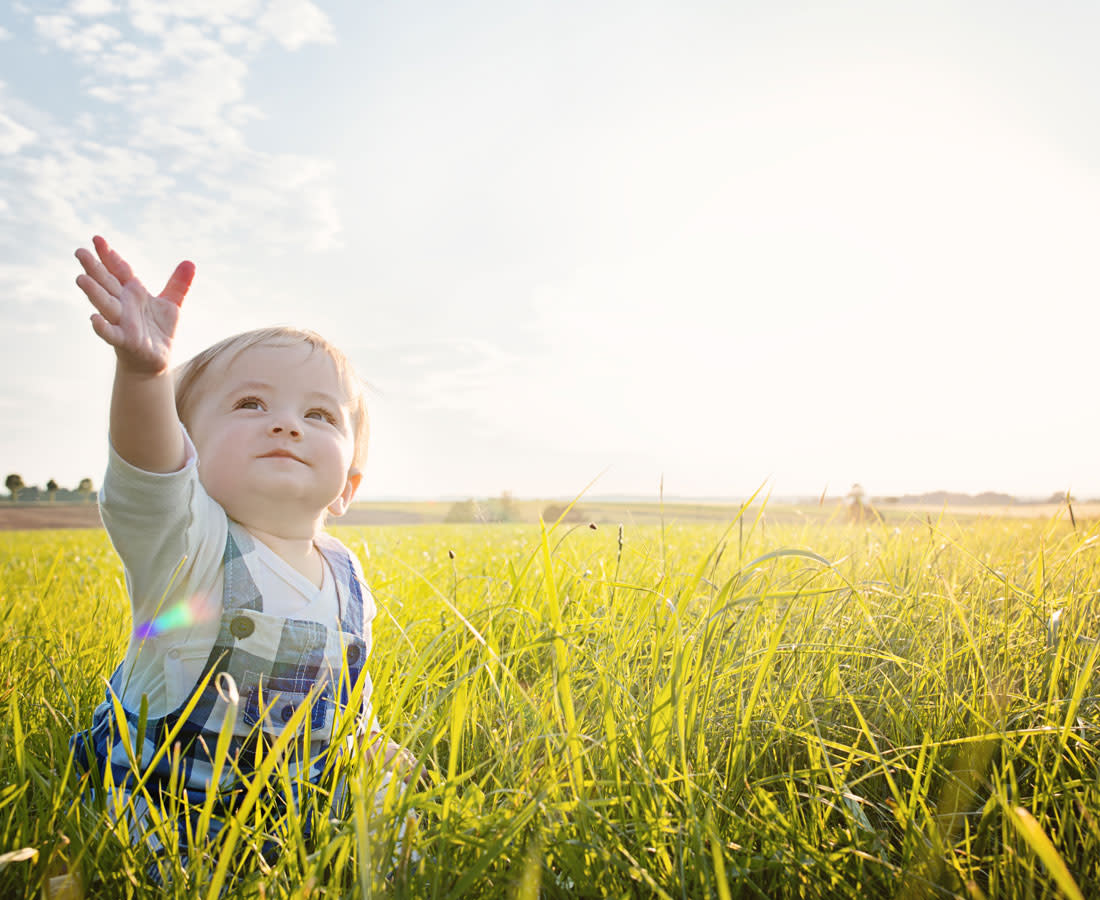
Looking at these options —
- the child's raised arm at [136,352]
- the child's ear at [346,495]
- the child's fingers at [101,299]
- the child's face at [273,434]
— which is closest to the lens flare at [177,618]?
the child's face at [273,434]

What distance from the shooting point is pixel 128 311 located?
1.60 m

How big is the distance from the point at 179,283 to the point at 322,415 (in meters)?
0.56

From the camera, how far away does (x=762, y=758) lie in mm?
1927

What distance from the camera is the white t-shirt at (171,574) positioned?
68.1 inches

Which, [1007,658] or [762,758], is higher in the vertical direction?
[1007,658]

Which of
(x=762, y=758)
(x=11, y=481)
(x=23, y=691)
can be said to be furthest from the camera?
(x=11, y=481)

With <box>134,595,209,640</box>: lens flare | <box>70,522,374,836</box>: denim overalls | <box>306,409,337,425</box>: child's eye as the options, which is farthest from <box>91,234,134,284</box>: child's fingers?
<box>134,595,209,640</box>: lens flare

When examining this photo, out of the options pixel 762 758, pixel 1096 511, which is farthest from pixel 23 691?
pixel 1096 511

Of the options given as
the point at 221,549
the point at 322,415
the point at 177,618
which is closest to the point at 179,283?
the point at 322,415

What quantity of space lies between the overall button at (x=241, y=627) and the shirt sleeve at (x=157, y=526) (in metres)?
0.08

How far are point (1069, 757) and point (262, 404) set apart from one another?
2.29 m

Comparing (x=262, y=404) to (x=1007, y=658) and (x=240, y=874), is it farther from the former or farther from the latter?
(x=1007, y=658)

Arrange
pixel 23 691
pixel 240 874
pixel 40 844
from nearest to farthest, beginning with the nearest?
1. pixel 40 844
2. pixel 240 874
3. pixel 23 691

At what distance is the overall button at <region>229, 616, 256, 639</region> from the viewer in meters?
1.92
